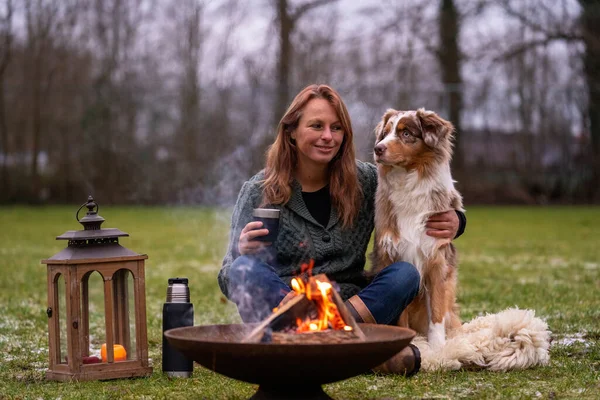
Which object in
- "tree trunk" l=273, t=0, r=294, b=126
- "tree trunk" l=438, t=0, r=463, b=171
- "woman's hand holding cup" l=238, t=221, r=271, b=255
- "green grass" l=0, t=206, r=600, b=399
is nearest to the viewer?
"green grass" l=0, t=206, r=600, b=399

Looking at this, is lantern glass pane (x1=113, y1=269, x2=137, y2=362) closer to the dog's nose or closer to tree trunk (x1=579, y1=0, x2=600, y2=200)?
the dog's nose

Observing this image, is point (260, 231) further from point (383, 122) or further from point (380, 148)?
point (383, 122)

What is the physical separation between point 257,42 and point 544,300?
14038mm

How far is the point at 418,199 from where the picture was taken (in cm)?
417

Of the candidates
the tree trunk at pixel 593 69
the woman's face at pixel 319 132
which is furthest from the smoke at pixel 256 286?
the tree trunk at pixel 593 69

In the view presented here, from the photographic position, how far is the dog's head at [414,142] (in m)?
4.11

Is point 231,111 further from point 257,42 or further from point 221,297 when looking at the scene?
point 221,297

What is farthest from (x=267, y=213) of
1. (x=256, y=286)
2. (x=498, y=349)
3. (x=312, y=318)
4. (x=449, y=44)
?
(x=449, y=44)

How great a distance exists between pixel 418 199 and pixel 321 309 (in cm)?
114

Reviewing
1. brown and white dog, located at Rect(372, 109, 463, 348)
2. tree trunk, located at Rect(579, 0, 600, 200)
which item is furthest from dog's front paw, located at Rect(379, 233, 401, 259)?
tree trunk, located at Rect(579, 0, 600, 200)

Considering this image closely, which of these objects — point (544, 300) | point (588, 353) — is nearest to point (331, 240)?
point (588, 353)

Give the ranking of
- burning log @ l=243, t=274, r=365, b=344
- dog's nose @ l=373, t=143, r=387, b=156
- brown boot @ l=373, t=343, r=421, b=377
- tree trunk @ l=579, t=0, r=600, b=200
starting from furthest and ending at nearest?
tree trunk @ l=579, t=0, r=600, b=200 < dog's nose @ l=373, t=143, r=387, b=156 < brown boot @ l=373, t=343, r=421, b=377 < burning log @ l=243, t=274, r=365, b=344

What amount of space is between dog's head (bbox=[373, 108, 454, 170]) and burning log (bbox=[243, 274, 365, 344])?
3.38 ft

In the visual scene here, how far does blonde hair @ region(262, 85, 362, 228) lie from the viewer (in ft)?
13.8
